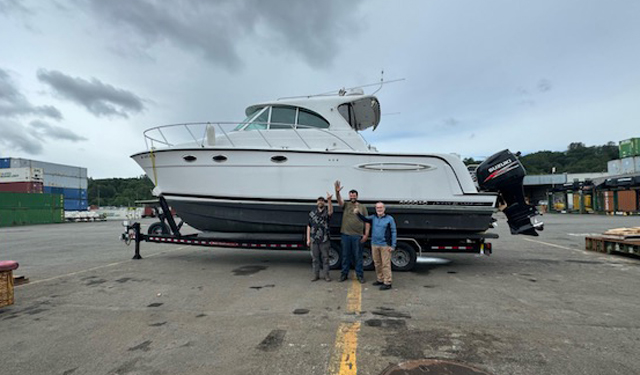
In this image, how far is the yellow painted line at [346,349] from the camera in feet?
8.66

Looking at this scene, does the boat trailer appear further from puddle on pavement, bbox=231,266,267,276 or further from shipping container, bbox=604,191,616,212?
shipping container, bbox=604,191,616,212

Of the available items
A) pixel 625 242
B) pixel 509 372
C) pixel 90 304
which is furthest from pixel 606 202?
pixel 90 304

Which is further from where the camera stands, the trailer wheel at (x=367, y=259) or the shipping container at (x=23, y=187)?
the shipping container at (x=23, y=187)

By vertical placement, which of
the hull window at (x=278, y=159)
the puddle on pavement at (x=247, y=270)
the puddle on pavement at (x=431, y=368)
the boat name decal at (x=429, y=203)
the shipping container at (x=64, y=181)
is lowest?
the puddle on pavement at (x=247, y=270)

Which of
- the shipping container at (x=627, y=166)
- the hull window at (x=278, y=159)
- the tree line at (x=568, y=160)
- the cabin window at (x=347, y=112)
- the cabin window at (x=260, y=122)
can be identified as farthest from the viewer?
the tree line at (x=568, y=160)

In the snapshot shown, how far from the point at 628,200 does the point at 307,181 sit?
30.8 m

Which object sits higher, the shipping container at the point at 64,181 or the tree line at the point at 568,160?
the tree line at the point at 568,160

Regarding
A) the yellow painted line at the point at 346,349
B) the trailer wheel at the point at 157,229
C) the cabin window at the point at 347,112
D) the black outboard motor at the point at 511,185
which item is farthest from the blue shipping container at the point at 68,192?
the yellow painted line at the point at 346,349

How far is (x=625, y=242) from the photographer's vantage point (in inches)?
313

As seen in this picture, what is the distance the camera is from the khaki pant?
5.11 metres

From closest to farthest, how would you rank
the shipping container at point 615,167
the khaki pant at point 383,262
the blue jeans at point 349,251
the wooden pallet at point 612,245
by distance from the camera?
1. the khaki pant at point 383,262
2. the blue jeans at point 349,251
3. the wooden pallet at point 612,245
4. the shipping container at point 615,167

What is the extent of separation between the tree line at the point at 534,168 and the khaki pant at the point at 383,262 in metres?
66.7

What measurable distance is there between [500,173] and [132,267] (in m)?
7.47

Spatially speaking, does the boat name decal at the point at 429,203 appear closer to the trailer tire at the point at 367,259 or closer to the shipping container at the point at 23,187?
the trailer tire at the point at 367,259
